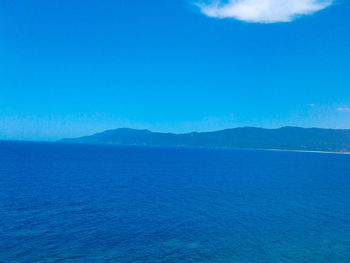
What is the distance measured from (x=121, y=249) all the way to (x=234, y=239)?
14.8 meters

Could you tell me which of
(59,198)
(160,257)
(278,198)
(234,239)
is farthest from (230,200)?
(59,198)

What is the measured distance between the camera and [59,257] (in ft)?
90.5

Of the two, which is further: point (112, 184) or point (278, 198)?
point (112, 184)

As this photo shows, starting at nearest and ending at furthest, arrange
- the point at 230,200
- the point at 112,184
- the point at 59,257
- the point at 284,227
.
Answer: the point at 59,257 → the point at 284,227 → the point at 230,200 → the point at 112,184

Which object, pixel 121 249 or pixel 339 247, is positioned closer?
pixel 121 249

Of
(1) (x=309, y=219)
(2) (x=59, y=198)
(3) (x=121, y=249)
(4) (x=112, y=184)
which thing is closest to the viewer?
(3) (x=121, y=249)

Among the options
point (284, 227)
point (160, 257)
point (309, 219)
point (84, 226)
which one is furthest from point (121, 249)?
point (309, 219)

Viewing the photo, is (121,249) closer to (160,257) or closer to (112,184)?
(160,257)

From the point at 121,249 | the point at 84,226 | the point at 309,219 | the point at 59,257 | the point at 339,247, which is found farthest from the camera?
the point at 309,219

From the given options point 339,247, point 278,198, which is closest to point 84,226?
Result: point 339,247

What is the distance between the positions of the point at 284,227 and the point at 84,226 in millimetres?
29545

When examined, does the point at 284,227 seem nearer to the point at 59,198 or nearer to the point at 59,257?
the point at 59,257

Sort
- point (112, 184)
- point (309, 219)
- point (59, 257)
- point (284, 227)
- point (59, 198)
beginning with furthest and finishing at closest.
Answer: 1. point (112, 184)
2. point (59, 198)
3. point (309, 219)
4. point (284, 227)
5. point (59, 257)

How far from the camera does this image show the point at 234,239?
34.7 metres
